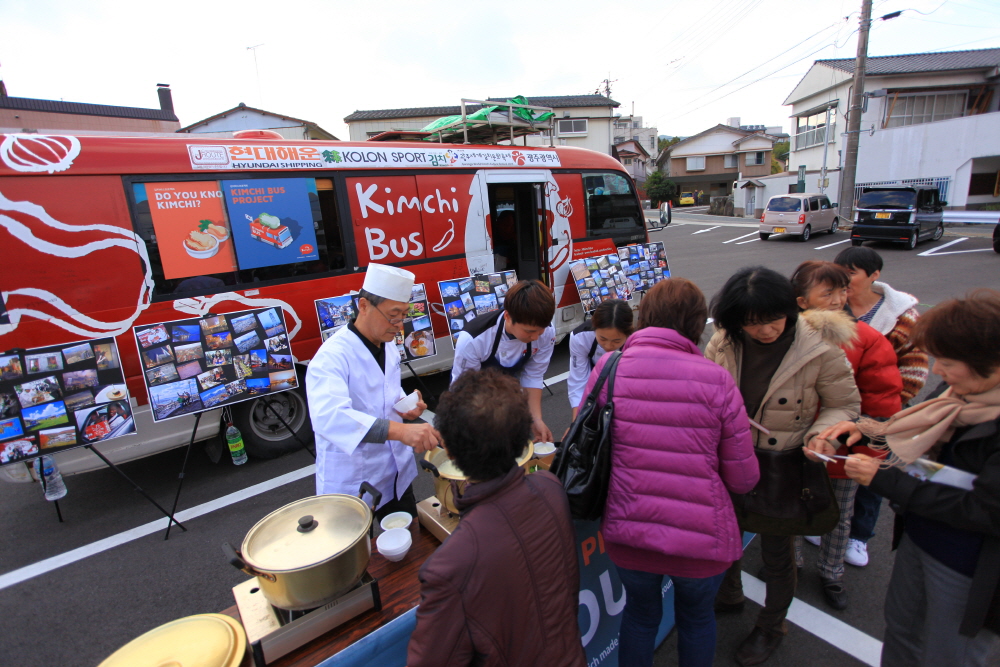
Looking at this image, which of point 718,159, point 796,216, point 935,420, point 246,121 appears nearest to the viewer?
point 935,420

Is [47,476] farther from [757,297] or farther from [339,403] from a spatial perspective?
[757,297]

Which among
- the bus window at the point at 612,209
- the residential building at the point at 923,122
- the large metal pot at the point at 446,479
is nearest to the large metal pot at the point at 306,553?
the large metal pot at the point at 446,479

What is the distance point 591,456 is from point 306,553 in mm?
966

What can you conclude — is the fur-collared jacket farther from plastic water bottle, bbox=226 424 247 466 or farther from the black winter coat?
plastic water bottle, bbox=226 424 247 466

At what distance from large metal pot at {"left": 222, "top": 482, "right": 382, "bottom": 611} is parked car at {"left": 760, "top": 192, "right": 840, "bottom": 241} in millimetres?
20482

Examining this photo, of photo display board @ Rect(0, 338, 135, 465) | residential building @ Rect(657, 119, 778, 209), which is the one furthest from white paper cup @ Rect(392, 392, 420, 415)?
residential building @ Rect(657, 119, 778, 209)

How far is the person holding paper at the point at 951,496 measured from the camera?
142cm

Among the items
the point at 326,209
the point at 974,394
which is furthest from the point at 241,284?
the point at 974,394

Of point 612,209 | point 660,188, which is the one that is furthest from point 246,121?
point 660,188

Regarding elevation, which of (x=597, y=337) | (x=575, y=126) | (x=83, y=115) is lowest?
(x=597, y=337)

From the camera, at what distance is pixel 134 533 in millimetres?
3562

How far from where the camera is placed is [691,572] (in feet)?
5.53

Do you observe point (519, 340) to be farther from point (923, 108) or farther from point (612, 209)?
point (923, 108)

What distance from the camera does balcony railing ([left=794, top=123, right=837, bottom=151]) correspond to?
2530 cm
